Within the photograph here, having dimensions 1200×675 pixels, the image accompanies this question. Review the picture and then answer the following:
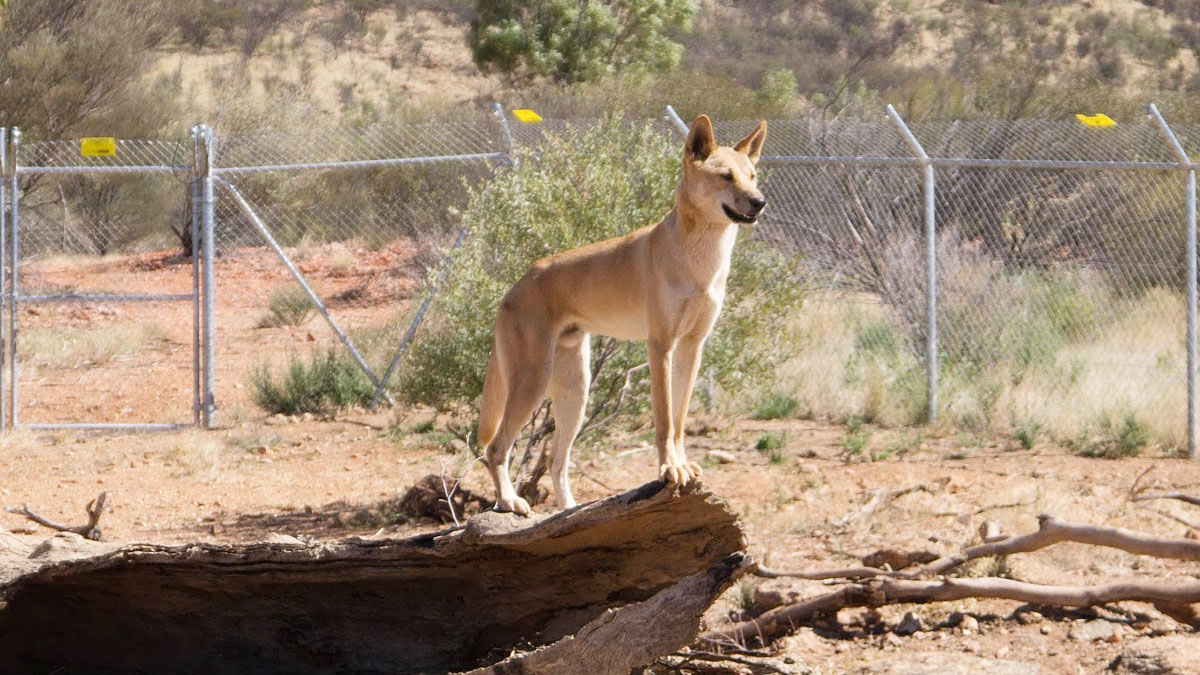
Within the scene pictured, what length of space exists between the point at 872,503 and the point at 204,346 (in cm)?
668

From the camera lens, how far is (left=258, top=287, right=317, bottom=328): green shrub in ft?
56.6

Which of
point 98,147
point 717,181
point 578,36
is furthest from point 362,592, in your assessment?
point 578,36

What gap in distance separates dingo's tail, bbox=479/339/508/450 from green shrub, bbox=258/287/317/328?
10882 millimetres

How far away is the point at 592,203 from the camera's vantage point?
8984 millimetres

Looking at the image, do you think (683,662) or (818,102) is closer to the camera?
(683,662)

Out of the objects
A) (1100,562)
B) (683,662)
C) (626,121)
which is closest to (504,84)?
(626,121)

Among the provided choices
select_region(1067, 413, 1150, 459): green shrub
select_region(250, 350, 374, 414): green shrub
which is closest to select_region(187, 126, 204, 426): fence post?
select_region(250, 350, 374, 414): green shrub

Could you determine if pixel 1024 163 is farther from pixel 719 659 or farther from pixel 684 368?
pixel 719 659

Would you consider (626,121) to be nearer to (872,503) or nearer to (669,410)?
(872,503)

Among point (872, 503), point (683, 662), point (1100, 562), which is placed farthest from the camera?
point (872, 503)

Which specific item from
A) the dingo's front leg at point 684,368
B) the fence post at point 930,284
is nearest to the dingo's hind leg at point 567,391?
the dingo's front leg at point 684,368

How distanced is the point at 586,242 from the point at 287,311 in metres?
9.26

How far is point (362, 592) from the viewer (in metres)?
5.18

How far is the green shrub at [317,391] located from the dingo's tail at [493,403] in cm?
667
